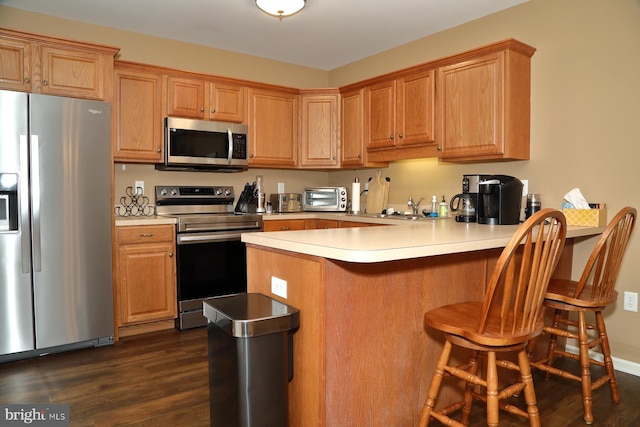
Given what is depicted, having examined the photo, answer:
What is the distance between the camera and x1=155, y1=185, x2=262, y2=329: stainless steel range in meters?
3.50

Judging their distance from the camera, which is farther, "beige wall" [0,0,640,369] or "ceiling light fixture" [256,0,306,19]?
"ceiling light fixture" [256,0,306,19]

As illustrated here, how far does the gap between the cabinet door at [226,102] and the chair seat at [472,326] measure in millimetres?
2866

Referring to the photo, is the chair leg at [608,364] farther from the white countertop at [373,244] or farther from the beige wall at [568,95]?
the white countertop at [373,244]

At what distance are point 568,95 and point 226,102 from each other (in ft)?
9.05

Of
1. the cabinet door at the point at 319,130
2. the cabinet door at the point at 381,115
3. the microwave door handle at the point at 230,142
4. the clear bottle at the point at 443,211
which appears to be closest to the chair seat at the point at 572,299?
the clear bottle at the point at 443,211

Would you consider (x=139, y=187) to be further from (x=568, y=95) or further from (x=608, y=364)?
(x=608, y=364)

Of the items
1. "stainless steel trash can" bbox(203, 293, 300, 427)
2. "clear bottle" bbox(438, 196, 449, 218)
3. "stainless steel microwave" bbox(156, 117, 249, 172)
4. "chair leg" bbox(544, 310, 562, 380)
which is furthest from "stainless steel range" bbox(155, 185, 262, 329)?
"chair leg" bbox(544, 310, 562, 380)

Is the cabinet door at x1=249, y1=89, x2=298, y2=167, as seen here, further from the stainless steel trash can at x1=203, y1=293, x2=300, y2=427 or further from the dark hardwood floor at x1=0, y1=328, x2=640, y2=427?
the stainless steel trash can at x1=203, y1=293, x2=300, y2=427

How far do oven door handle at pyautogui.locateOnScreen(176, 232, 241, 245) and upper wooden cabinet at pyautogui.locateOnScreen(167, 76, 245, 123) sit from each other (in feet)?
3.53

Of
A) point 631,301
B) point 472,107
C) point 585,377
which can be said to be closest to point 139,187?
point 472,107

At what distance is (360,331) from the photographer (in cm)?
172

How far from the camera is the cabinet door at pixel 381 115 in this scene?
384 centimetres

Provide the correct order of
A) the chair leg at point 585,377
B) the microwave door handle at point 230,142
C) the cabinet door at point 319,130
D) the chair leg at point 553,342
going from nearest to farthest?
the chair leg at point 585,377 → the chair leg at point 553,342 → the microwave door handle at point 230,142 → the cabinet door at point 319,130

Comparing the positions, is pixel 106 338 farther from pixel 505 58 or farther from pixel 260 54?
pixel 505 58
